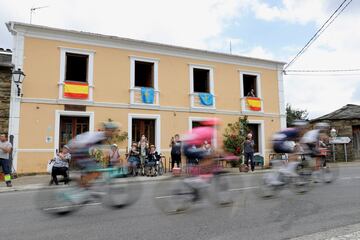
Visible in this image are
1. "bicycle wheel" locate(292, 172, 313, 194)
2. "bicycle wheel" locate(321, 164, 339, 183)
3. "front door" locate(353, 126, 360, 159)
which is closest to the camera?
"bicycle wheel" locate(292, 172, 313, 194)

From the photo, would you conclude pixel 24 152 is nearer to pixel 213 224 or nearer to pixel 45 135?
pixel 45 135

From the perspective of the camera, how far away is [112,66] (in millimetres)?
19125

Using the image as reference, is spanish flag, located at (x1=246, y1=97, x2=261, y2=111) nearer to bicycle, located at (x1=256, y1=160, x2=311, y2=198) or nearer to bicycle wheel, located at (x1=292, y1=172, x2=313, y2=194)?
bicycle wheel, located at (x1=292, y1=172, x2=313, y2=194)

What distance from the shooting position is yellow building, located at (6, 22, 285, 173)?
1700 centimetres

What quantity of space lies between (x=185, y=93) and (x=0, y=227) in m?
15.1

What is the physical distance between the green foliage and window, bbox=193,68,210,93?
9.07 ft

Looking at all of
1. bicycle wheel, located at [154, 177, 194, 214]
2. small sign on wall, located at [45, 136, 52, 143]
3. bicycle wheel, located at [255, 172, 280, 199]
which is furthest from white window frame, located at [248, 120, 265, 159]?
bicycle wheel, located at [154, 177, 194, 214]

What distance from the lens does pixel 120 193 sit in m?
7.74

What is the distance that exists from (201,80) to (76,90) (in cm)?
814

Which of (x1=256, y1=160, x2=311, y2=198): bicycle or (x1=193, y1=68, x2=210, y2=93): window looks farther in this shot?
(x1=193, y1=68, x2=210, y2=93): window

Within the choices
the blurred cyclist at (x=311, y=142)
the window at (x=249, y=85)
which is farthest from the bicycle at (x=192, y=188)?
the window at (x=249, y=85)

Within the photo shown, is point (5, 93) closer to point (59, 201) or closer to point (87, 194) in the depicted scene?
point (59, 201)

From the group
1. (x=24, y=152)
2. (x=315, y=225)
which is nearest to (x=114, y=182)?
→ (x=315, y=225)

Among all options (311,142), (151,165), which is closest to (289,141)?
(311,142)
